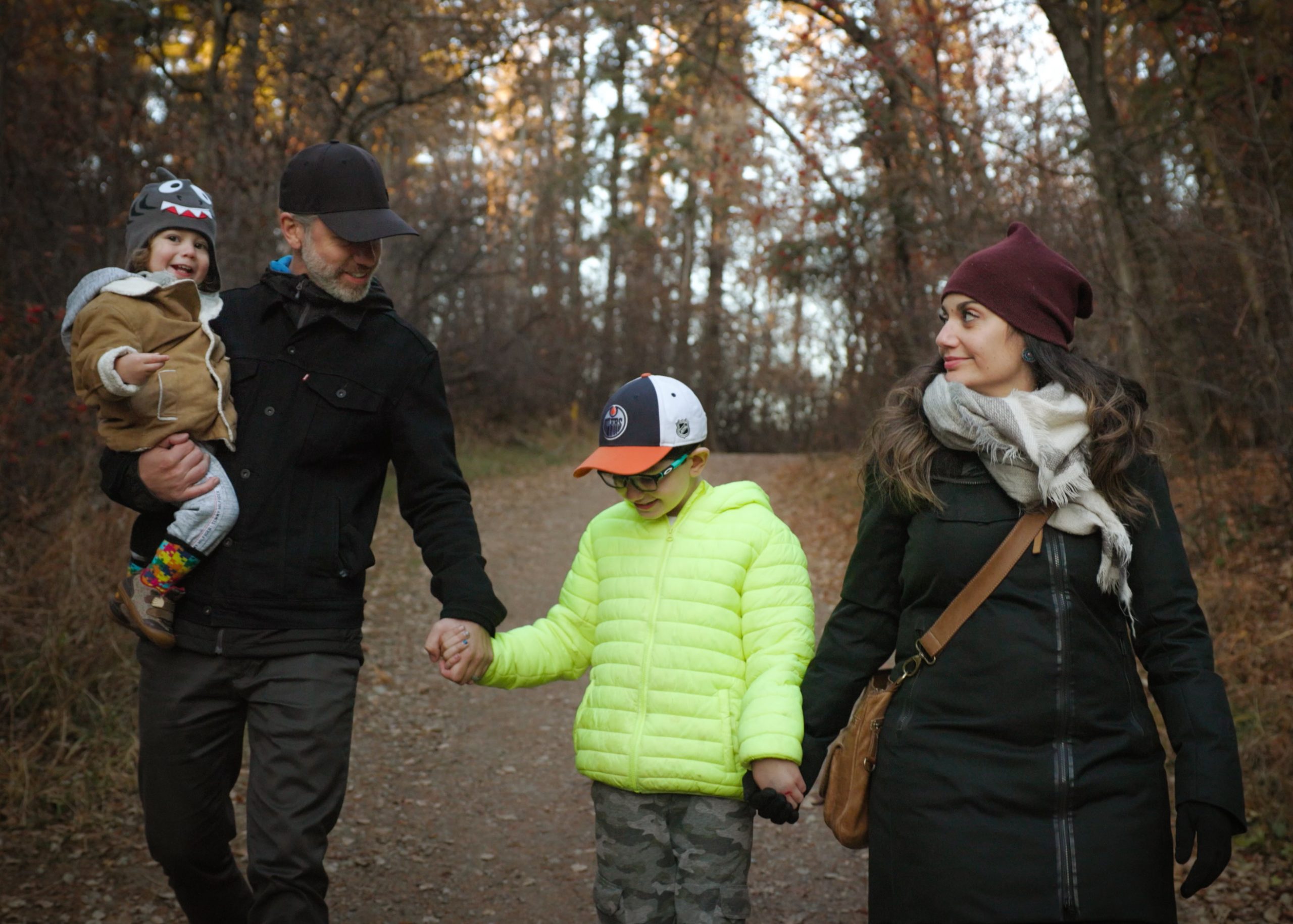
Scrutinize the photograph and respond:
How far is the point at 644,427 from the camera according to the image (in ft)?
11.1

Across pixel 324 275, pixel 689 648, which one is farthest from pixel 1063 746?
pixel 324 275

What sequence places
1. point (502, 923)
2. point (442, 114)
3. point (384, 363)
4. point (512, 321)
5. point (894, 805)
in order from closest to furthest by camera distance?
point (894, 805) < point (384, 363) < point (502, 923) < point (442, 114) < point (512, 321)

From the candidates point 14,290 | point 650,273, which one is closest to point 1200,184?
point 14,290

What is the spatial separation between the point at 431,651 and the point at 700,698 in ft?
2.70

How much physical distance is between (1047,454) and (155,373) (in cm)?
252

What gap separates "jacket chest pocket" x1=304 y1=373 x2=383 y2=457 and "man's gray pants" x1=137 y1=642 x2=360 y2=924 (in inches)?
25.6

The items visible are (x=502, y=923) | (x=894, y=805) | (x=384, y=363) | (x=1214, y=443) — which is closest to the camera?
(x=894, y=805)

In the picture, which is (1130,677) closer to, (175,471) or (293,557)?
(293,557)

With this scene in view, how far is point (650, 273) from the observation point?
1206 inches

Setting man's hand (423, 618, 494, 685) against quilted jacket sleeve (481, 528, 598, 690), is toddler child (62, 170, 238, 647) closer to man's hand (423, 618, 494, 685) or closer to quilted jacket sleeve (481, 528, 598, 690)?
man's hand (423, 618, 494, 685)

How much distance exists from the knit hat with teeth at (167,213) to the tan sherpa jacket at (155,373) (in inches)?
8.9

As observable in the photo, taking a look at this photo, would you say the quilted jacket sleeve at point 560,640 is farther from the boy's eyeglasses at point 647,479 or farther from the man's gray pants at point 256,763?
the man's gray pants at point 256,763

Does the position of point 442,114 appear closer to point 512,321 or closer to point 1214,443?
point 512,321

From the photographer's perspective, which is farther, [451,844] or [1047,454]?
[451,844]
